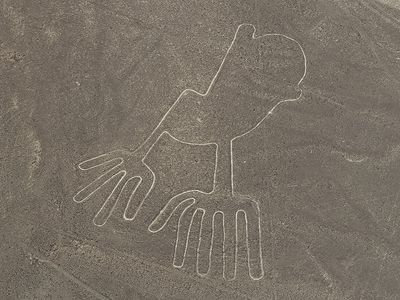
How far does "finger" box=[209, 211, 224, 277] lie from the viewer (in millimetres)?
4953

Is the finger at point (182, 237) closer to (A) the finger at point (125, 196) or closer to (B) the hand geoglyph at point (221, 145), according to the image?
(B) the hand geoglyph at point (221, 145)

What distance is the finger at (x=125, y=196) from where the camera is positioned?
498cm

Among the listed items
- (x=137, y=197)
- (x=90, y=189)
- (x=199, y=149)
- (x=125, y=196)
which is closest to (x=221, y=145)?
(x=199, y=149)

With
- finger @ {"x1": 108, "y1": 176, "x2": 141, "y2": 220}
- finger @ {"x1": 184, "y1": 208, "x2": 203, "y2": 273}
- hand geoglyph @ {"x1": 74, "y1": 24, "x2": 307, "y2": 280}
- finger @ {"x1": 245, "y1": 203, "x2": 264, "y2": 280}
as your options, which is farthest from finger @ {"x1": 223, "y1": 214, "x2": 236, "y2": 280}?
finger @ {"x1": 108, "y1": 176, "x2": 141, "y2": 220}

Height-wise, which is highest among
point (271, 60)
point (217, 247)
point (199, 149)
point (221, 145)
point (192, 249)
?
point (271, 60)

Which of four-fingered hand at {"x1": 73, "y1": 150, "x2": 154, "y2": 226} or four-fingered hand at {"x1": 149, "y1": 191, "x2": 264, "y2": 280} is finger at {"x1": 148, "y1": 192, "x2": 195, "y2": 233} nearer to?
four-fingered hand at {"x1": 149, "y1": 191, "x2": 264, "y2": 280}

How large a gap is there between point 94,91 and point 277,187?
7.27 ft

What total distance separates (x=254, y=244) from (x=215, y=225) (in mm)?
459

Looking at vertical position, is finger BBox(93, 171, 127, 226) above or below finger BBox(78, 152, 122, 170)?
below

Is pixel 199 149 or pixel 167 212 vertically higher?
pixel 199 149

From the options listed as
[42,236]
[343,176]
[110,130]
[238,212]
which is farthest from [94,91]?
[343,176]

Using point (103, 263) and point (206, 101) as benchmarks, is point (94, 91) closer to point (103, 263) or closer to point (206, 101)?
point (206, 101)

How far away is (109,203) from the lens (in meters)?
4.98

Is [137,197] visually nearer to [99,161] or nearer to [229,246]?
[99,161]
